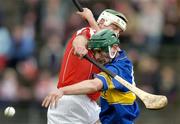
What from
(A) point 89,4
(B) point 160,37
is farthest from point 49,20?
→ (B) point 160,37

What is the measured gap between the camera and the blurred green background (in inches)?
722

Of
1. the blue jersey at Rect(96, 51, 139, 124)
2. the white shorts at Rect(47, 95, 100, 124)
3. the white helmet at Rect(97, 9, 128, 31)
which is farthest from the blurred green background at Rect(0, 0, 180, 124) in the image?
the blue jersey at Rect(96, 51, 139, 124)

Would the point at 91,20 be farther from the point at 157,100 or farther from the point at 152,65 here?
the point at 152,65

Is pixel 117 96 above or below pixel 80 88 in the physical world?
below

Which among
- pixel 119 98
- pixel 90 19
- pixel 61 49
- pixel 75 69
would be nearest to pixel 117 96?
pixel 119 98

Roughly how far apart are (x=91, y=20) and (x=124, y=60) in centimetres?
98

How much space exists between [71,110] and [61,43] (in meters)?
7.52

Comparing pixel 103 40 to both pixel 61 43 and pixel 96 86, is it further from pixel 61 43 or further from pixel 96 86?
pixel 61 43

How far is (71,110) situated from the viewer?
11.4 meters

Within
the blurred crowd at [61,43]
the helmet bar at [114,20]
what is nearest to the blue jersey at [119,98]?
the helmet bar at [114,20]

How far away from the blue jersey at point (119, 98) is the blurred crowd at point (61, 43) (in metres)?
7.14

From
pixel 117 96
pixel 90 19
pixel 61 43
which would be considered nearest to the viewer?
pixel 117 96

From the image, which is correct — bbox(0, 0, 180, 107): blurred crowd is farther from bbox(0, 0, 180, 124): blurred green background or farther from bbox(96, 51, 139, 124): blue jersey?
bbox(96, 51, 139, 124): blue jersey

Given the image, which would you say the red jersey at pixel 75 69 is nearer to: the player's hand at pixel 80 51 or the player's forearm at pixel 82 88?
the player's hand at pixel 80 51
